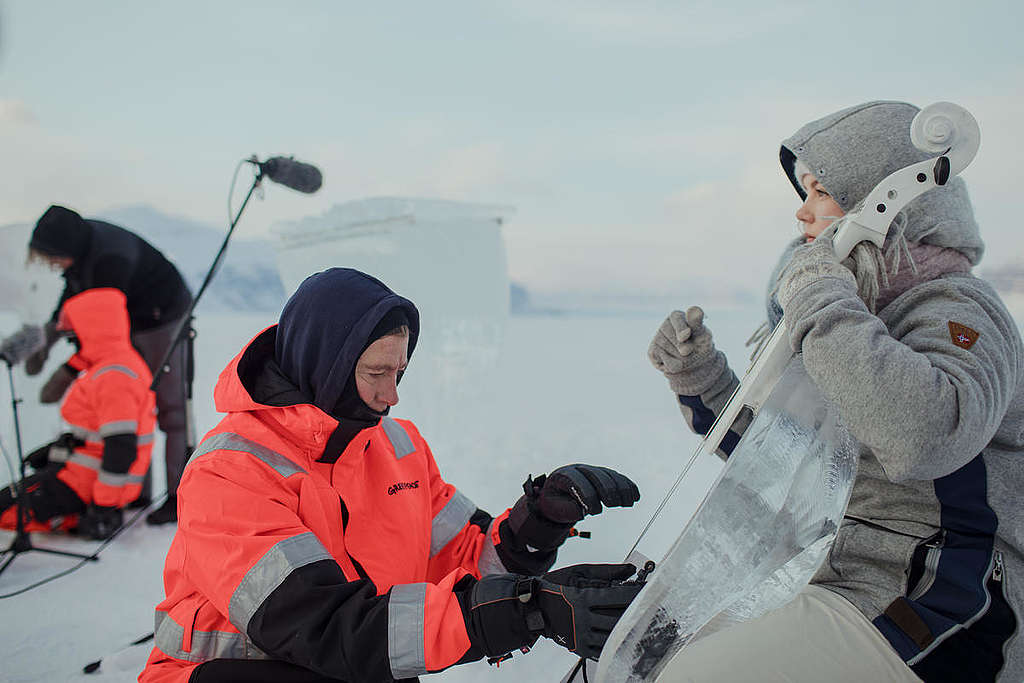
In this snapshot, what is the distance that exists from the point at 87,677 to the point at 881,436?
2.24 m

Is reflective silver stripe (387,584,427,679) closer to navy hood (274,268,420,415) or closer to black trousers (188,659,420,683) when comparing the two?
black trousers (188,659,420,683)

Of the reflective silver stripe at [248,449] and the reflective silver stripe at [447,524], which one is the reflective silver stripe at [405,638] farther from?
the reflective silver stripe at [447,524]

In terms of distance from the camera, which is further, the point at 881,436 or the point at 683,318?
the point at 683,318

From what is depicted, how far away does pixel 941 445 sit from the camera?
0.95 metres

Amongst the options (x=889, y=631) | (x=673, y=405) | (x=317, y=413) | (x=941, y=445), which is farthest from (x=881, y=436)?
(x=673, y=405)

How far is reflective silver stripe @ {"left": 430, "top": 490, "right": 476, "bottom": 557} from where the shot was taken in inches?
62.7

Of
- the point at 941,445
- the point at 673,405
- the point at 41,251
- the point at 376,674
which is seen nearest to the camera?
the point at 941,445

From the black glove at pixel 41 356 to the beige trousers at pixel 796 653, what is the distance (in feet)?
12.0

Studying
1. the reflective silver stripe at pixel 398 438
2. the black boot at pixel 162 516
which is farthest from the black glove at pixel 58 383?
the reflective silver stripe at pixel 398 438

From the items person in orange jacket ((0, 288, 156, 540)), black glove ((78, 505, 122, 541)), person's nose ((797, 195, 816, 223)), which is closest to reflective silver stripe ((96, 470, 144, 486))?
person in orange jacket ((0, 288, 156, 540))

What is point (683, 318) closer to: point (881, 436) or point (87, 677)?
point (881, 436)

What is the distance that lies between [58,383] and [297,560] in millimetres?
3006

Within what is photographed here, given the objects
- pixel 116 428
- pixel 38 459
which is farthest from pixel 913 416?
pixel 38 459

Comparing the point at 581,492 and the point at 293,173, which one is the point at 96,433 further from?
the point at 581,492
